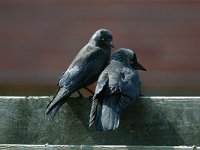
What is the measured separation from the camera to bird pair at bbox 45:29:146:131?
15.8 ft

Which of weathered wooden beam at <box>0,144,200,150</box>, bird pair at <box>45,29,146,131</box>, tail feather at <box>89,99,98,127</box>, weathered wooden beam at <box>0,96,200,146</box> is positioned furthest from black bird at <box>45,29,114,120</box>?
weathered wooden beam at <box>0,144,200,150</box>

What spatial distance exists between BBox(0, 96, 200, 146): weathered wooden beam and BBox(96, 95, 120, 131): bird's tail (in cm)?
8

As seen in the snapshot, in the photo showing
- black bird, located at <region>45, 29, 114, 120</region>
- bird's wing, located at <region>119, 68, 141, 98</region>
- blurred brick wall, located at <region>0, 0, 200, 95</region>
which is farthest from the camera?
blurred brick wall, located at <region>0, 0, 200, 95</region>

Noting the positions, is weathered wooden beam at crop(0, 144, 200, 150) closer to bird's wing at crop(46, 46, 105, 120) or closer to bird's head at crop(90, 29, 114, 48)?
bird's wing at crop(46, 46, 105, 120)

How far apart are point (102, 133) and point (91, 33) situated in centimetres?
345

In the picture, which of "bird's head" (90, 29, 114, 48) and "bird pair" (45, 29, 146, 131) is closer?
"bird pair" (45, 29, 146, 131)

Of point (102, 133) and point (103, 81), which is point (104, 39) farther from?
point (102, 133)

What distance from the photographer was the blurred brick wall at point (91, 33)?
322 inches

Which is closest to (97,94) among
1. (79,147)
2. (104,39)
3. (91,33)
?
(79,147)

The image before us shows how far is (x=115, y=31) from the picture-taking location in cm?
827

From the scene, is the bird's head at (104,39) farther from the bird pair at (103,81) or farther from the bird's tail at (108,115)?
the bird's tail at (108,115)

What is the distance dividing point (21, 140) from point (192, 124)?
0.92m

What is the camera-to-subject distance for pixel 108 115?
4777 mm

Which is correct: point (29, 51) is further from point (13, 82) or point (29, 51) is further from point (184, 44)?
point (184, 44)
